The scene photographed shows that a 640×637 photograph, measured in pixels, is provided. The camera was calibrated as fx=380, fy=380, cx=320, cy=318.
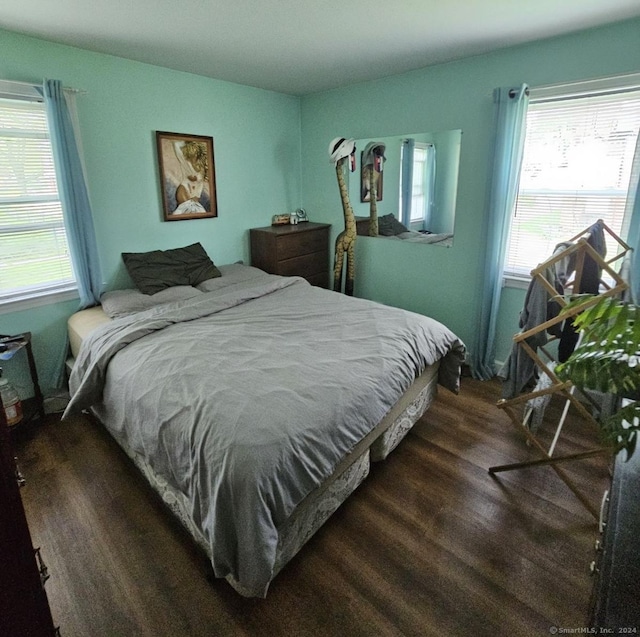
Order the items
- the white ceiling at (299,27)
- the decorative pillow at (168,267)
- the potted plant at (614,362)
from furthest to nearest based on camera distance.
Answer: the decorative pillow at (168,267) < the white ceiling at (299,27) < the potted plant at (614,362)

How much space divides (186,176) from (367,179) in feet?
5.44

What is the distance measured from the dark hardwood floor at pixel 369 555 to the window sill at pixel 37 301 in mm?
938

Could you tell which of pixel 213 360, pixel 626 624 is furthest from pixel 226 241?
pixel 626 624

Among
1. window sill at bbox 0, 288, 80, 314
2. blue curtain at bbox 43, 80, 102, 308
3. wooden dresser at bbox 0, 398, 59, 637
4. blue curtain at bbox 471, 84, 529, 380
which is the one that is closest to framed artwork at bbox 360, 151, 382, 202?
blue curtain at bbox 471, 84, 529, 380

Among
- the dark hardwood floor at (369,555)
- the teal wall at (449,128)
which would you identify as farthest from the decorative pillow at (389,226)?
the dark hardwood floor at (369,555)

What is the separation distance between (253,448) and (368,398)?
623 mm

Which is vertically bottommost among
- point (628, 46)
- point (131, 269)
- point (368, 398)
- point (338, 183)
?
point (368, 398)

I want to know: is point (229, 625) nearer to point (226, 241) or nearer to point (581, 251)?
point (581, 251)

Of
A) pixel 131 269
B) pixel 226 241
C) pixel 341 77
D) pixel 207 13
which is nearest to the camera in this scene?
pixel 207 13

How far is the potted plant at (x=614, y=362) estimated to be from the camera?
797 mm

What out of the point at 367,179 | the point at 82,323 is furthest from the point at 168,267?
the point at 367,179

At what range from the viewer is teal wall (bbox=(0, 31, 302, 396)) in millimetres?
2602

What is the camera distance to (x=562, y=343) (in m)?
2.14

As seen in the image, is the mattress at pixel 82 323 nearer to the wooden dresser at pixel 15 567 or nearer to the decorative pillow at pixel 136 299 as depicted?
the decorative pillow at pixel 136 299
